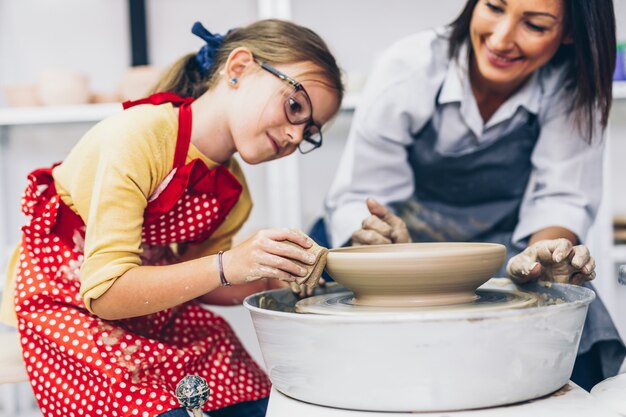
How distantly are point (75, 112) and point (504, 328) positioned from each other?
1.73 m

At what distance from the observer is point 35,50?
Result: 2.57m

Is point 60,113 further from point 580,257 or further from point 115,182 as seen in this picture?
point 580,257

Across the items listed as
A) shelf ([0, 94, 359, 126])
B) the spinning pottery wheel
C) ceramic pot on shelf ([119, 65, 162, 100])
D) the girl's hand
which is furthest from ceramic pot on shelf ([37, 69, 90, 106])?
the spinning pottery wheel

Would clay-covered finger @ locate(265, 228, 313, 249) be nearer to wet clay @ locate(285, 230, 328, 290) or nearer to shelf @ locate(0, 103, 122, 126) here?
wet clay @ locate(285, 230, 328, 290)

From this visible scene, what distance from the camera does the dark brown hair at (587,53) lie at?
1.31m

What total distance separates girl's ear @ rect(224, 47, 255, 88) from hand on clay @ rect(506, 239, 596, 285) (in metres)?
0.53

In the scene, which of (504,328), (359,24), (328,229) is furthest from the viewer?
(359,24)

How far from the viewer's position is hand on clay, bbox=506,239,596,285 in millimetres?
1033

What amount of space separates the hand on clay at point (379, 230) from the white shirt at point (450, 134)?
0.46ft

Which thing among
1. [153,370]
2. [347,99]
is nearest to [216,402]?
[153,370]

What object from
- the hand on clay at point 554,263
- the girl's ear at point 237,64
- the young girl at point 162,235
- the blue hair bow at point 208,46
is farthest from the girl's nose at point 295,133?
the hand on clay at point 554,263

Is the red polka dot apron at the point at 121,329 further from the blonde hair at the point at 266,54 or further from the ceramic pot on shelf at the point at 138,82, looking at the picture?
the ceramic pot on shelf at the point at 138,82

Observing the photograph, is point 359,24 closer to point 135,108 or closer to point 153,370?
point 135,108

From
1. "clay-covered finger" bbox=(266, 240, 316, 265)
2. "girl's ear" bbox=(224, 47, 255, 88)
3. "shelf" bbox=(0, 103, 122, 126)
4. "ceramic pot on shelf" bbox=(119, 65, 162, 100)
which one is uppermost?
"girl's ear" bbox=(224, 47, 255, 88)
